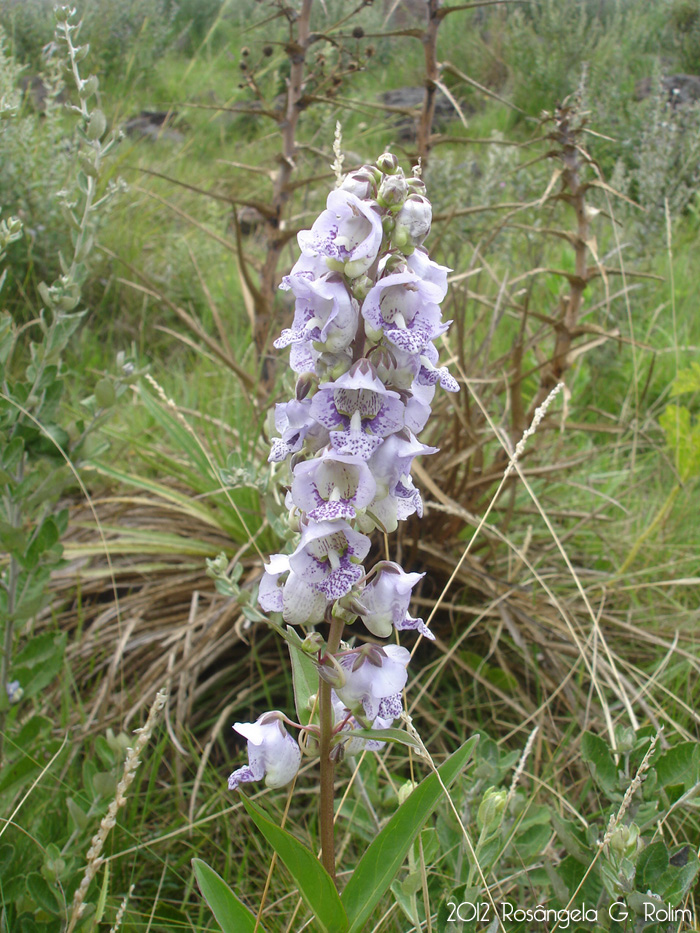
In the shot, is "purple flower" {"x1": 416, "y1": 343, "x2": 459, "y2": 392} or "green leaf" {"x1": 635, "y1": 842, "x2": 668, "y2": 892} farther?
"green leaf" {"x1": 635, "y1": 842, "x2": 668, "y2": 892}

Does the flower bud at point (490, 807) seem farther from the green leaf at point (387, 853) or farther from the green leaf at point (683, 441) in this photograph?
the green leaf at point (683, 441)

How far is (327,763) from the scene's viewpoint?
92 centimetres

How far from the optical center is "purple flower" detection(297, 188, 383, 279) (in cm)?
78

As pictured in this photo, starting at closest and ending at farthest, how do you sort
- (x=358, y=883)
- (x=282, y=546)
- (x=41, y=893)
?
(x=358, y=883) → (x=41, y=893) → (x=282, y=546)

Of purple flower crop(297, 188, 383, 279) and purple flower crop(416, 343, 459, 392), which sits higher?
purple flower crop(297, 188, 383, 279)

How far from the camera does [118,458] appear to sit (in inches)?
104

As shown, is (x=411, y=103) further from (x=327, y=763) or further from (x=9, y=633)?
(x=327, y=763)

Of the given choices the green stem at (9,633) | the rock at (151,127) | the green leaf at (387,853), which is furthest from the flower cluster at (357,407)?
the rock at (151,127)

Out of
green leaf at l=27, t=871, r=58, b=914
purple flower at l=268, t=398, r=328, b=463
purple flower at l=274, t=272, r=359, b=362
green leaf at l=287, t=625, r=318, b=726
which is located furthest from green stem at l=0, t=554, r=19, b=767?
purple flower at l=274, t=272, r=359, b=362

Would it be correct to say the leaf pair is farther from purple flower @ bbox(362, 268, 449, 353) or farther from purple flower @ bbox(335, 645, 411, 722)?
purple flower @ bbox(362, 268, 449, 353)

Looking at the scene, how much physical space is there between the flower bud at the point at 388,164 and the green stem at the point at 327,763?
548 millimetres

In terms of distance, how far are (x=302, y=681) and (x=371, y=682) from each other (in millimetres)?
199

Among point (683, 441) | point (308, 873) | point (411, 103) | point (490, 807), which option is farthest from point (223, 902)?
point (411, 103)

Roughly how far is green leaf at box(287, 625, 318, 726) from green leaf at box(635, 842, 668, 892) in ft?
1.84
